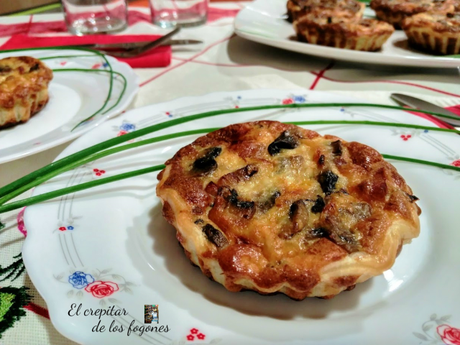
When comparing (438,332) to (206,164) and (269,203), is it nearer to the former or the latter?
(269,203)

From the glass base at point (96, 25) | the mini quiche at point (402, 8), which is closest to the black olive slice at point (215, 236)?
the glass base at point (96, 25)

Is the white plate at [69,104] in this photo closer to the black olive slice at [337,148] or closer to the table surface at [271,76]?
the table surface at [271,76]

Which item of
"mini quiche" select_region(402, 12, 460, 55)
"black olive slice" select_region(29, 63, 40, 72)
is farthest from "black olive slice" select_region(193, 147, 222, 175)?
"mini quiche" select_region(402, 12, 460, 55)

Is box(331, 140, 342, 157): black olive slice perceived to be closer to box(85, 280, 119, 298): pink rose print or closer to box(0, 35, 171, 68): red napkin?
box(85, 280, 119, 298): pink rose print

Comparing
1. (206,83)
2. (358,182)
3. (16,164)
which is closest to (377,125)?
(358,182)

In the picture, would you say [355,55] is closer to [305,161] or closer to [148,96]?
[148,96]

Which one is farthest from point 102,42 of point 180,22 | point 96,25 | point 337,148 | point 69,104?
point 337,148
